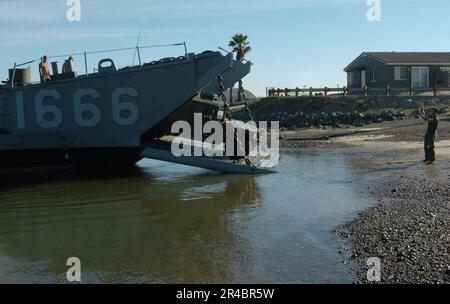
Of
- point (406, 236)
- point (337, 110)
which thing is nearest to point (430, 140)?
point (406, 236)

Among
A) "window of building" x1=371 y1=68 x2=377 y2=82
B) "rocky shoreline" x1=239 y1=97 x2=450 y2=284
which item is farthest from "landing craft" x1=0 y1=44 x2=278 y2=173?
"window of building" x1=371 y1=68 x2=377 y2=82

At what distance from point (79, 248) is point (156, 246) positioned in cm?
117

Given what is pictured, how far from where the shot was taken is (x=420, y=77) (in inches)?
1740

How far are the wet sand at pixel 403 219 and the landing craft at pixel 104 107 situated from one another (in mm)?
4195

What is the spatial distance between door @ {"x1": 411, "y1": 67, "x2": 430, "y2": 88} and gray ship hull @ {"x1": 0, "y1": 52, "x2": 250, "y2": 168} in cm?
3165

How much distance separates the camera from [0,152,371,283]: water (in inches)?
273

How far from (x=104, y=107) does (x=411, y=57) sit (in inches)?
1393

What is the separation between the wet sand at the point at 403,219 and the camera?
6.45m

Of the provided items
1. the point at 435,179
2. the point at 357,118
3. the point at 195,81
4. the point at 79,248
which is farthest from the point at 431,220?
the point at 357,118

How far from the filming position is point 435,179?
1245 cm

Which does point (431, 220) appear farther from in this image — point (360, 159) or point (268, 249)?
point (360, 159)

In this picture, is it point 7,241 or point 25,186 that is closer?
point 7,241

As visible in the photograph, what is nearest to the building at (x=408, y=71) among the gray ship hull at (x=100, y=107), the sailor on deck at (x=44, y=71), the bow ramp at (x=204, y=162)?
the bow ramp at (x=204, y=162)

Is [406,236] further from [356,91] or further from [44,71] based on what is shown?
[356,91]
